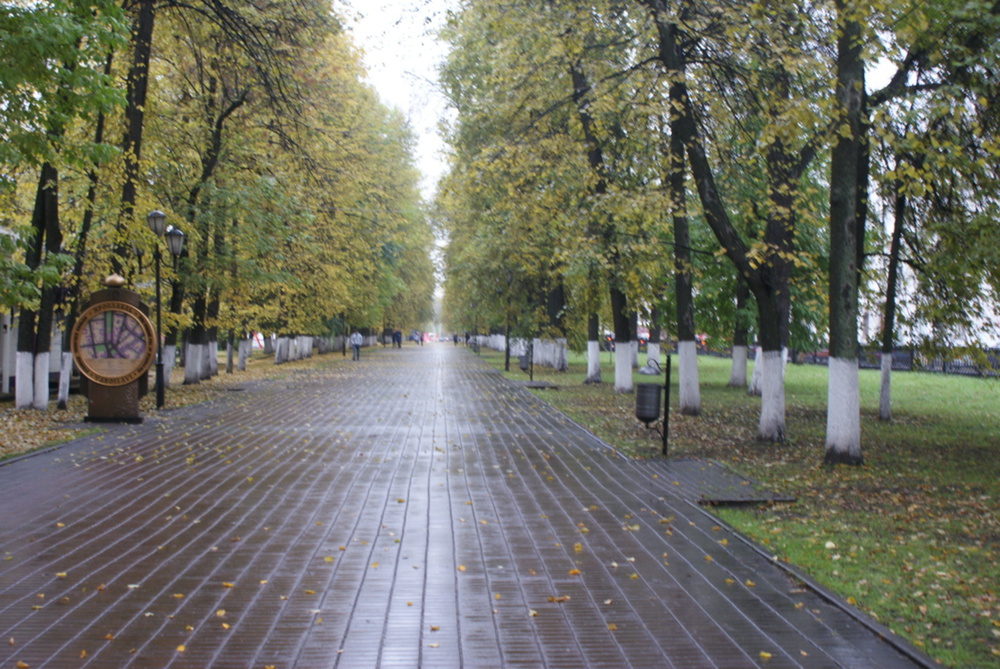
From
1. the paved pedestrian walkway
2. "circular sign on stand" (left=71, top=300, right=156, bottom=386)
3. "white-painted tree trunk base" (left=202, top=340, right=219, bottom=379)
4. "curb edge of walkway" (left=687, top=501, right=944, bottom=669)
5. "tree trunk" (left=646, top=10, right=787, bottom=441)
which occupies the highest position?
"tree trunk" (left=646, top=10, right=787, bottom=441)

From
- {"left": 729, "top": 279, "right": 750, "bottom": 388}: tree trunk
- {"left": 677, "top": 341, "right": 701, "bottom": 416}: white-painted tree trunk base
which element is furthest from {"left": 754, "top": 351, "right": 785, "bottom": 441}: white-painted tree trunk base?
{"left": 729, "top": 279, "right": 750, "bottom": 388}: tree trunk

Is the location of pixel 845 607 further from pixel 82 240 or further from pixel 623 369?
pixel 623 369

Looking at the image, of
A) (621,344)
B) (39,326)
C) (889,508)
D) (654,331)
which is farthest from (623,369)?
(889,508)

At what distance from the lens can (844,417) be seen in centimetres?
1081

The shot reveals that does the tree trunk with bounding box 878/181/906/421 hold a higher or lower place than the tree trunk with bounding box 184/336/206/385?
higher

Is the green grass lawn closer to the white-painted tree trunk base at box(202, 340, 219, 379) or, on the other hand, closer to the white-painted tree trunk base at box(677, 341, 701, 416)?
the white-painted tree trunk base at box(677, 341, 701, 416)

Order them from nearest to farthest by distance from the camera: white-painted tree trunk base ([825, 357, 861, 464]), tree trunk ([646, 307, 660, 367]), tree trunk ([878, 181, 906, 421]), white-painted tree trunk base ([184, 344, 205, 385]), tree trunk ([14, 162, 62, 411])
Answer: white-painted tree trunk base ([825, 357, 861, 464]) < tree trunk ([878, 181, 906, 421]) < tree trunk ([14, 162, 62, 411]) < white-painted tree trunk base ([184, 344, 205, 385]) < tree trunk ([646, 307, 660, 367])

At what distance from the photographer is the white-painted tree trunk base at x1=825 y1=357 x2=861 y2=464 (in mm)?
10758

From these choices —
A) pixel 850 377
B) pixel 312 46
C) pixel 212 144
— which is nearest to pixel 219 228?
pixel 212 144

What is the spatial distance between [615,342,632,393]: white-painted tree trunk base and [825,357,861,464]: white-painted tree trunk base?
12249mm

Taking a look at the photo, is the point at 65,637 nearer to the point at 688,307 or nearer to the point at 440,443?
the point at 440,443

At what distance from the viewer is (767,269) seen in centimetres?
1305

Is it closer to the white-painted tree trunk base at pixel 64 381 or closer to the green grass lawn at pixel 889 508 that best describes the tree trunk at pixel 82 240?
the white-painted tree trunk base at pixel 64 381

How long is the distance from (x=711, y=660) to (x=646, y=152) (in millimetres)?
12655
